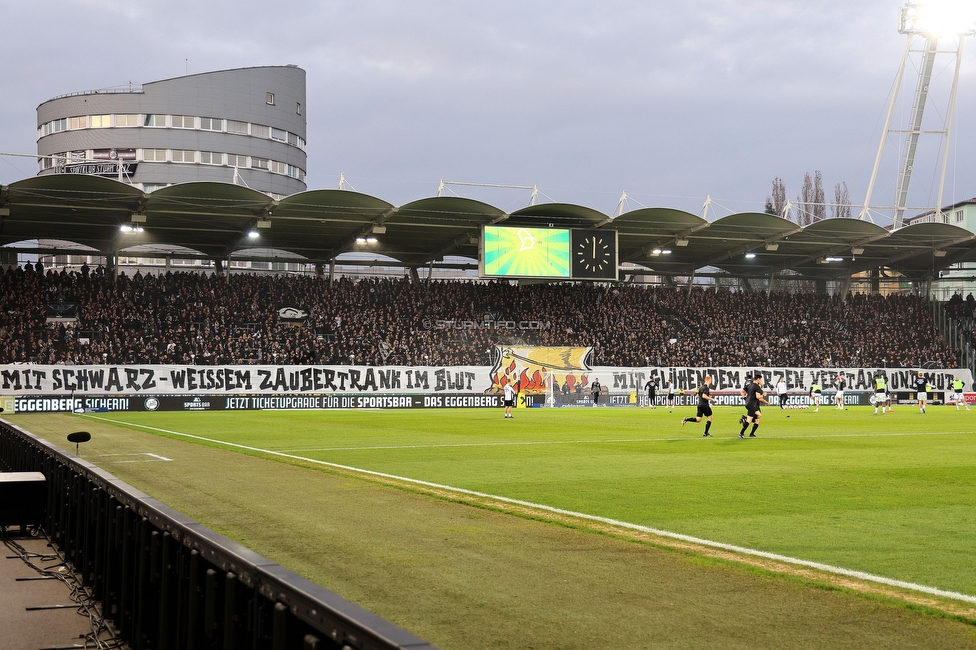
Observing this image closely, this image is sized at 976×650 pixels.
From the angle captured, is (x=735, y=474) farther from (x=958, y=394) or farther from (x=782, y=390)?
(x=958, y=394)

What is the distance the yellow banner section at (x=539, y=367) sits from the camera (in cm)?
5716

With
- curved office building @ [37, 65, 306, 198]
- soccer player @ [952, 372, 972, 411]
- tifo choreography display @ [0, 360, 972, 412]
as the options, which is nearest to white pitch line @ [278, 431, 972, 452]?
tifo choreography display @ [0, 360, 972, 412]

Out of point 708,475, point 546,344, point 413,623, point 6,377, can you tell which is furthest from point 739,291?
point 413,623

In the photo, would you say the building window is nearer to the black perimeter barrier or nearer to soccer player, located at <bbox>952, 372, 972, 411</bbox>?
soccer player, located at <bbox>952, 372, 972, 411</bbox>

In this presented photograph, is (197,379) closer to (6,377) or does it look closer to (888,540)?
(6,377)

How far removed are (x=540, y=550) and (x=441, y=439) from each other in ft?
54.5

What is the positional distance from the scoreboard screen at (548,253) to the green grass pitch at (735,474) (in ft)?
76.3

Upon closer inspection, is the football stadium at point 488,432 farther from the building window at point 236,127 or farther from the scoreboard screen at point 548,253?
the building window at point 236,127

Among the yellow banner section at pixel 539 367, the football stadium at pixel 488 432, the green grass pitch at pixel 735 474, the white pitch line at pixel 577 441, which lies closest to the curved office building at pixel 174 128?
the football stadium at pixel 488 432

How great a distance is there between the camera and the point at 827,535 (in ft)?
33.0

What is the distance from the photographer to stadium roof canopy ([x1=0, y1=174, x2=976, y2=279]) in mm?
49469

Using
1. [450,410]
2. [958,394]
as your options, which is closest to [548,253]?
[450,410]

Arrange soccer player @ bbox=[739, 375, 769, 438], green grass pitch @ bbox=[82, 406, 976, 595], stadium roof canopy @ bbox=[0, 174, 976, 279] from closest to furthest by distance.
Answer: green grass pitch @ bbox=[82, 406, 976, 595] → soccer player @ bbox=[739, 375, 769, 438] → stadium roof canopy @ bbox=[0, 174, 976, 279]

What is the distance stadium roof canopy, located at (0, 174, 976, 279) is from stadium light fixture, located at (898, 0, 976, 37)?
50.3ft
